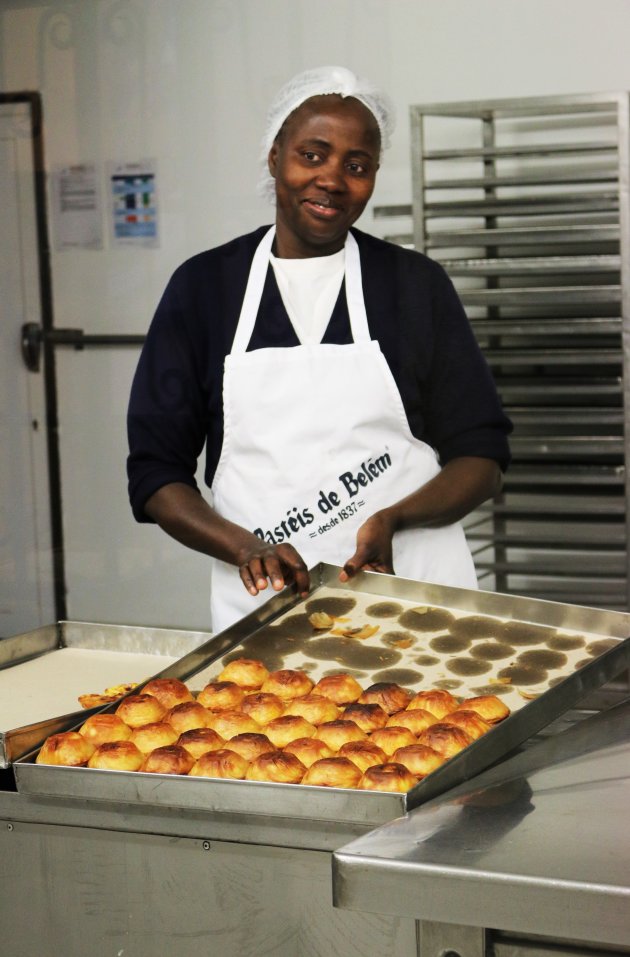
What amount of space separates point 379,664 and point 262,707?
248 millimetres

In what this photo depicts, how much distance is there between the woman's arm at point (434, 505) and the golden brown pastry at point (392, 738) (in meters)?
0.56

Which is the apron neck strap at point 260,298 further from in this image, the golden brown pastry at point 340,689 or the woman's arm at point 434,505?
the golden brown pastry at point 340,689

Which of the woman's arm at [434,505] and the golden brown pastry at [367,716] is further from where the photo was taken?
the woman's arm at [434,505]

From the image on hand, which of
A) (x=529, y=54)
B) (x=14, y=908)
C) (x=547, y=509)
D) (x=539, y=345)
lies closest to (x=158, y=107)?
(x=529, y=54)

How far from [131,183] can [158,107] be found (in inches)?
10.1

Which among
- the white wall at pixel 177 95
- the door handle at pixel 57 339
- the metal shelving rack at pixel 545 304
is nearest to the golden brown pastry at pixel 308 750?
the metal shelving rack at pixel 545 304

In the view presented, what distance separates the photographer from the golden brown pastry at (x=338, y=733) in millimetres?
1391

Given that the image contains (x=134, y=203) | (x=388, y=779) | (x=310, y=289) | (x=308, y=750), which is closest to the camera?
(x=388, y=779)

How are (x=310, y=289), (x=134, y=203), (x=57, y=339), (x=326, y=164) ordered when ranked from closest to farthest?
(x=326, y=164), (x=310, y=289), (x=134, y=203), (x=57, y=339)

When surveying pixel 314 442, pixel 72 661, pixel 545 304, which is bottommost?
pixel 72 661

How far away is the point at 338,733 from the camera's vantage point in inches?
Answer: 55.0

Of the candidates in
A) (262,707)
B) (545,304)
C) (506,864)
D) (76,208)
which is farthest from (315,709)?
(76,208)

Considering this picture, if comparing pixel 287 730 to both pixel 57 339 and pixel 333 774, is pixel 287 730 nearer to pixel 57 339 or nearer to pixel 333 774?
pixel 333 774

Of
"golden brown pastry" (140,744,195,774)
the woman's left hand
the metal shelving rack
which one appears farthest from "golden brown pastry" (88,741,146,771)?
the metal shelving rack
